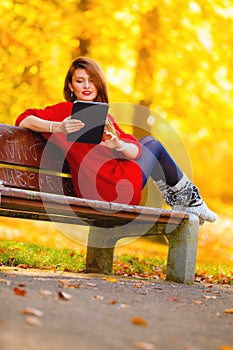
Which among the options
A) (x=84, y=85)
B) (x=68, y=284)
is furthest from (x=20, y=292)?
(x=84, y=85)

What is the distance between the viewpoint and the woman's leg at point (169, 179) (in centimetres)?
419

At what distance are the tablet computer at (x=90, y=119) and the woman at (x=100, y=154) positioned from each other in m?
0.10

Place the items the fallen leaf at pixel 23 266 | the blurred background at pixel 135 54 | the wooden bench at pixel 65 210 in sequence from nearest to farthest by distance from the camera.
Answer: the wooden bench at pixel 65 210 → the fallen leaf at pixel 23 266 → the blurred background at pixel 135 54

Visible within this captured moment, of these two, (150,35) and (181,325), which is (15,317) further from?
(150,35)

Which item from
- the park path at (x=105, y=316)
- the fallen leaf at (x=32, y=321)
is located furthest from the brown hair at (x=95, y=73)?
the fallen leaf at (x=32, y=321)

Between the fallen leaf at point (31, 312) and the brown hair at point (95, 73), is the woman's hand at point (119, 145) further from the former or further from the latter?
the fallen leaf at point (31, 312)

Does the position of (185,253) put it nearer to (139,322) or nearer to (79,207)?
(79,207)

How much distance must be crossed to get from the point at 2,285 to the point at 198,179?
15730 millimetres

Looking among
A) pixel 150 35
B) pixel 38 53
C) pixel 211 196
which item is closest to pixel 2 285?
pixel 38 53

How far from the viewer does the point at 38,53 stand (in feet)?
27.5

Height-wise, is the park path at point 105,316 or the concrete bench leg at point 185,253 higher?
the concrete bench leg at point 185,253

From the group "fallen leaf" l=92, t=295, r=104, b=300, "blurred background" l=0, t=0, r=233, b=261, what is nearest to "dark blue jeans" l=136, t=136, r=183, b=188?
"fallen leaf" l=92, t=295, r=104, b=300

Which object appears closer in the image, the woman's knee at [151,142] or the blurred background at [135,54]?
the woman's knee at [151,142]

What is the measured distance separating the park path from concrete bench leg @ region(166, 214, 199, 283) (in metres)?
0.56
